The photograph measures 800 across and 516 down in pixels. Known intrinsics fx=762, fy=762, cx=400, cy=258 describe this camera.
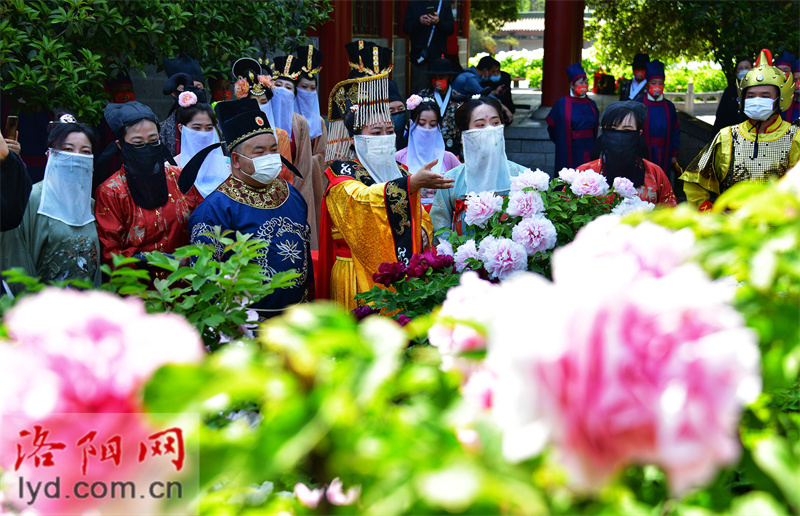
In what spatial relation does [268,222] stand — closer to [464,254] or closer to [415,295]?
[464,254]

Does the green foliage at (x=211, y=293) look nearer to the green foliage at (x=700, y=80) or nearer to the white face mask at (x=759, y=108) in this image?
the white face mask at (x=759, y=108)

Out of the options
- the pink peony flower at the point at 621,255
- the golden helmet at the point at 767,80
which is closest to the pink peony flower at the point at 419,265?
the pink peony flower at the point at 621,255

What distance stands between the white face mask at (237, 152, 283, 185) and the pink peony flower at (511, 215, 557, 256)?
144cm

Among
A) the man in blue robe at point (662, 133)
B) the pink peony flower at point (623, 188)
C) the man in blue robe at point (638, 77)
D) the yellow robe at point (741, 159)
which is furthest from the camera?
the man in blue robe at point (638, 77)

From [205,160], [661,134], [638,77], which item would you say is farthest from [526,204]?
[638,77]

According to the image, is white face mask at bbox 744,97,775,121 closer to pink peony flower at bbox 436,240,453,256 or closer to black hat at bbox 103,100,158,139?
pink peony flower at bbox 436,240,453,256

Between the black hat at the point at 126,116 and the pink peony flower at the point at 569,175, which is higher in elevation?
the black hat at the point at 126,116

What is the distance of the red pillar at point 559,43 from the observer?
12.7 m

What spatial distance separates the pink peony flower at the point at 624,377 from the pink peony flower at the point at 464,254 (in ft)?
6.86

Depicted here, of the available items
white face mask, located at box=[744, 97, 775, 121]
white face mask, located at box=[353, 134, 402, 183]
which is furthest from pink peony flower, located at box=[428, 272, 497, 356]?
white face mask, located at box=[744, 97, 775, 121]

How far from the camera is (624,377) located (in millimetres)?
631

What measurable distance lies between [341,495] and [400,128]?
19.3 ft

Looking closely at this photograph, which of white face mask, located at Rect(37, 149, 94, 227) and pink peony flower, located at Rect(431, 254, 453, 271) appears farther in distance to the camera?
white face mask, located at Rect(37, 149, 94, 227)

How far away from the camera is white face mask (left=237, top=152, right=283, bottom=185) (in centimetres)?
368
